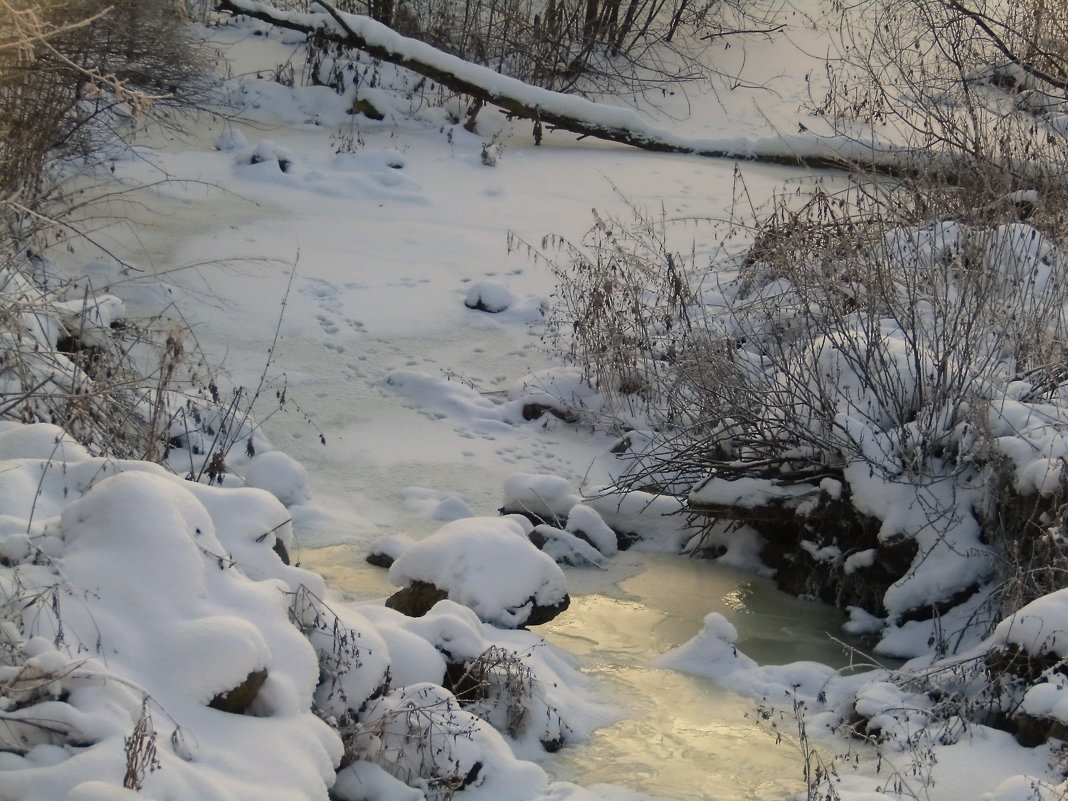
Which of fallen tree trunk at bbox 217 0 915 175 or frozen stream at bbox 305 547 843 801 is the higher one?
fallen tree trunk at bbox 217 0 915 175

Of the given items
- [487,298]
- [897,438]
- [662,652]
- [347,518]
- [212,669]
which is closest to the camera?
[212,669]

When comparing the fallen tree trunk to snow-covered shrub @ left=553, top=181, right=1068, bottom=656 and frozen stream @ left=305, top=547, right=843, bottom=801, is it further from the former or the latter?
frozen stream @ left=305, top=547, right=843, bottom=801

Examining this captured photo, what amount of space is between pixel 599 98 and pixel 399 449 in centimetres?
847

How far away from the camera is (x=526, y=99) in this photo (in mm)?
12930

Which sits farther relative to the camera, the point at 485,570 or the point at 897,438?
the point at 897,438

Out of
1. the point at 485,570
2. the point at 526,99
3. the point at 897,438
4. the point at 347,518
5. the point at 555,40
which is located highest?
the point at 555,40

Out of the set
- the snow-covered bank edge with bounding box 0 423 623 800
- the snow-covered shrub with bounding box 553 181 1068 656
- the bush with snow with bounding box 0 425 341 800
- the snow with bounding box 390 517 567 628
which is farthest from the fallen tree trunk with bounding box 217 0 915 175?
the bush with snow with bounding box 0 425 341 800

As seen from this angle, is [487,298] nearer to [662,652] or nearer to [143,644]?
[662,652]

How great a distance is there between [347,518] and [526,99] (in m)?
7.31

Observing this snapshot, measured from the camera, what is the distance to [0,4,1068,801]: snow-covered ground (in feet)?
11.8

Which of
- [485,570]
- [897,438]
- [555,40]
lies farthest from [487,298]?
[555,40]

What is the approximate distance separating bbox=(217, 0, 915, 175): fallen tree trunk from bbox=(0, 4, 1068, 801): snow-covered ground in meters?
0.31

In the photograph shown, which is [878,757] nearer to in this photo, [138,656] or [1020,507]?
[1020,507]

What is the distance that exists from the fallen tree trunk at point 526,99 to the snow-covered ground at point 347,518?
306 millimetres
